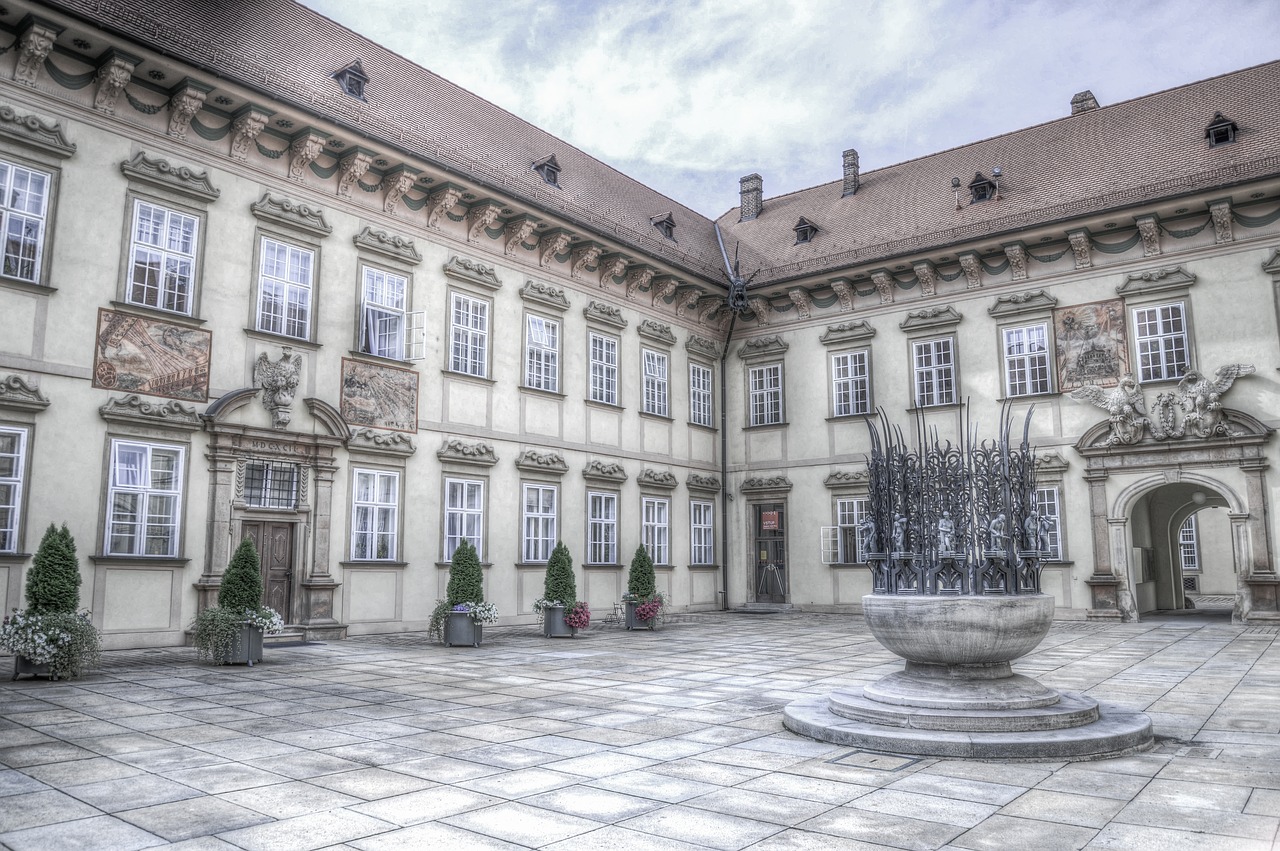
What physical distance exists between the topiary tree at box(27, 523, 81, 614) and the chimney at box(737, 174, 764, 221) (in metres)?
23.1

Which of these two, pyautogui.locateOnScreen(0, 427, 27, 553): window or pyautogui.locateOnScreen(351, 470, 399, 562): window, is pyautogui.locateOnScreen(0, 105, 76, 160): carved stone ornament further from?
pyautogui.locateOnScreen(351, 470, 399, 562): window

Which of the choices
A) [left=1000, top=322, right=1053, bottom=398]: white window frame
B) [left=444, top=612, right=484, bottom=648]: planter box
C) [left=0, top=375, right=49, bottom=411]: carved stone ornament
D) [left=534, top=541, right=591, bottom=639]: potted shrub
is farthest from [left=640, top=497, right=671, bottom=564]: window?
[left=0, top=375, right=49, bottom=411]: carved stone ornament

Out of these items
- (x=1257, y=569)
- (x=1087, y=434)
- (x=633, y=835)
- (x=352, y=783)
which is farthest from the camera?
(x=1087, y=434)

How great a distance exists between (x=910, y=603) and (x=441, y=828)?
171 inches

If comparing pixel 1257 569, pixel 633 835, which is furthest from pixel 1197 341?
A: pixel 633 835

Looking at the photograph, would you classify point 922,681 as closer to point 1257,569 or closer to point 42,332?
point 42,332

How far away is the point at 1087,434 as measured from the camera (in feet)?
69.3

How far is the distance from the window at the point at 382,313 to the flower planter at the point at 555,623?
552 centimetres

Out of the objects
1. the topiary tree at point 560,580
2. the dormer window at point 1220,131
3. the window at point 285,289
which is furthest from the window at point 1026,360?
the window at point 285,289

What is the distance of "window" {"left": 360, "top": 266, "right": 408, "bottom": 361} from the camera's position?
17.7m

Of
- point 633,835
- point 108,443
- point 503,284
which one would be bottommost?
point 633,835

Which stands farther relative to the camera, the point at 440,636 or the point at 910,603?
the point at 440,636

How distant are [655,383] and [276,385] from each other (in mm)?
10597

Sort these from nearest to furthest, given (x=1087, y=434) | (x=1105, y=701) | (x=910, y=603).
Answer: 1. (x=910, y=603)
2. (x=1105, y=701)
3. (x=1087, y=434)
